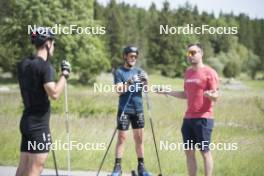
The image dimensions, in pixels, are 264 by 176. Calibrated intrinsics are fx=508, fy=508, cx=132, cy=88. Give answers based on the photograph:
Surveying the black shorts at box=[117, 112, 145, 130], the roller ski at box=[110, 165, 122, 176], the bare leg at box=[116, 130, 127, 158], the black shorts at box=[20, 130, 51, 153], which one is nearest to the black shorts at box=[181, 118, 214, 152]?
the black shorts at box=[117, 112, 145, 130]

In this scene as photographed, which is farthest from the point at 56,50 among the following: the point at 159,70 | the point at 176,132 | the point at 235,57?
the point at 235,57

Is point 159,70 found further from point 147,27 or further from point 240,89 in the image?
point 147,27

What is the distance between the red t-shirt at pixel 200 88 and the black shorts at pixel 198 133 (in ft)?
0.20

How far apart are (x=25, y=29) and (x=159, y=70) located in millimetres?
2240

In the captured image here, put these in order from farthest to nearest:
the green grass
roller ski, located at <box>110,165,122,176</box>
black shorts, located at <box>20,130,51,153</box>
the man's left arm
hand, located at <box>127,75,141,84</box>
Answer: the green grass < roller ski, located at <box>110,165,122,176</box> < hand, located at <box>127,75,141,84</box> < the man's left arm < black shorts, located at <box>20,130,51,153</box>

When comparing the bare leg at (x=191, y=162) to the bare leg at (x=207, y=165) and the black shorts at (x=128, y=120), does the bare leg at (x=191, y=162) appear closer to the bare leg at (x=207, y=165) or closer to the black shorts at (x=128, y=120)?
the bare leg at (x=207, y=165)

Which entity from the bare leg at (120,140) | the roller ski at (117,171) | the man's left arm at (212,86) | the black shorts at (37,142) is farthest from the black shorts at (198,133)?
the black shorts at (37,142)

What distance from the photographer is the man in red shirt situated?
5.11m

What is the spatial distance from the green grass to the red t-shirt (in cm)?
171

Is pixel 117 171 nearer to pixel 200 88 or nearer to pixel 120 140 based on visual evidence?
pixel 120 140

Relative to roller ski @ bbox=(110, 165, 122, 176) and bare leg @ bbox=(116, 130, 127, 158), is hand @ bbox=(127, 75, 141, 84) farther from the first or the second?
roller ski @ bbox=(110, 165, 122, 176)

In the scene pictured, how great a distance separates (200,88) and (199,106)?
184 millimetres

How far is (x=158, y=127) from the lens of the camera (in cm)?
773

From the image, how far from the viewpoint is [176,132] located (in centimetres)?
744
